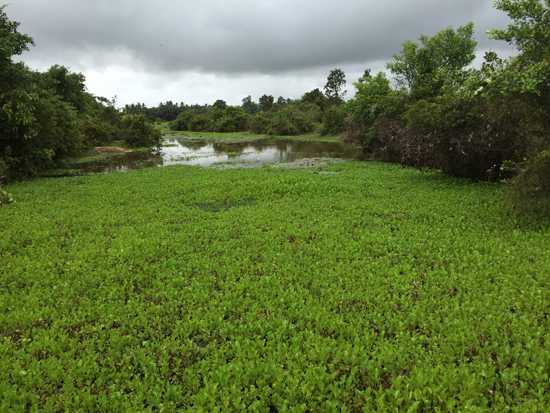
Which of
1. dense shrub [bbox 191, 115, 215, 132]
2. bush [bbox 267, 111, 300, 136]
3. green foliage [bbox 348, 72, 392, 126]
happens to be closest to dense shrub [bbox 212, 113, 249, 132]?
dense shrub [bbox 191, 115, 215, 132]

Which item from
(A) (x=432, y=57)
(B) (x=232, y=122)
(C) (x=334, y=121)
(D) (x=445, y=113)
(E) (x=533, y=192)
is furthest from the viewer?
(B) (x=232, y=122)

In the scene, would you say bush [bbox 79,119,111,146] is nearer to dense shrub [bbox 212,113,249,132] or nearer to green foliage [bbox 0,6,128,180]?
green foliage [bbox 0,6,128,180]

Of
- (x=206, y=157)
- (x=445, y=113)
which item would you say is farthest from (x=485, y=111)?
(x=206, y=157)

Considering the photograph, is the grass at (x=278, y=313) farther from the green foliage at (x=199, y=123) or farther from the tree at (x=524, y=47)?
the green foliage at (x=199, y=123)

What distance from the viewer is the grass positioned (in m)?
4.43

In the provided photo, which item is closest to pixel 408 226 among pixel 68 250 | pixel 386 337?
pixel 386 337

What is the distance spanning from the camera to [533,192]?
9.80 meters

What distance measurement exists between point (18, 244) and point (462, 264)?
12829 mm

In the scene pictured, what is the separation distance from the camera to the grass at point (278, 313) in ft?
14.5

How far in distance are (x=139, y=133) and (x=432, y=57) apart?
4380 centimetres

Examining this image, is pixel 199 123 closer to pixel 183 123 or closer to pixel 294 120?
pixel 183 123

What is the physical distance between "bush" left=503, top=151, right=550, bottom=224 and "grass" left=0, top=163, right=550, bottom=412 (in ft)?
2.72

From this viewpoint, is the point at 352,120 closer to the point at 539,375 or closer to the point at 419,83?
the point at 419,83

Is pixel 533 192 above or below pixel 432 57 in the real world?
below
